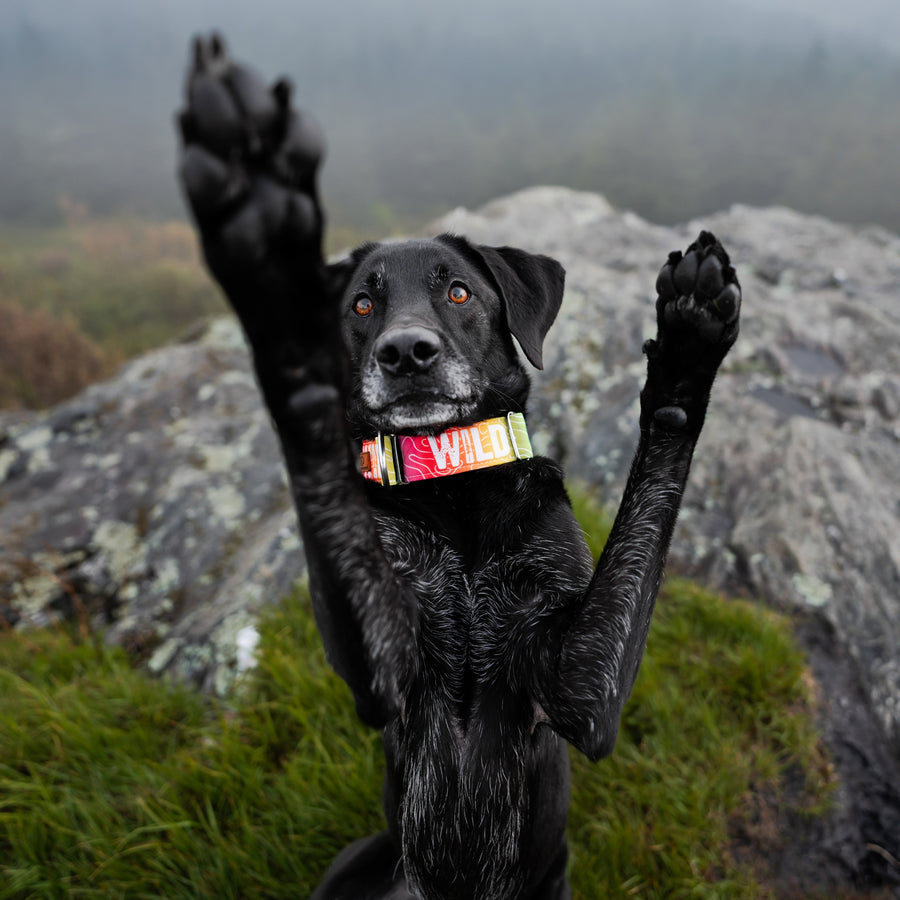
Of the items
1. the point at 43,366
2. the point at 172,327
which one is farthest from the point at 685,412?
the point at 172,327

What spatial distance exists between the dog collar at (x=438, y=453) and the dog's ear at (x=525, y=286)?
0.41 meters

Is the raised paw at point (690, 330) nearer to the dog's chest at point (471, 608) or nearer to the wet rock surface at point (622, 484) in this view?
the dog's chest at point (471, 608)

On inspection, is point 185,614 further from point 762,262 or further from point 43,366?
point 43,366

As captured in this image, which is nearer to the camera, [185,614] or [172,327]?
[185,614]

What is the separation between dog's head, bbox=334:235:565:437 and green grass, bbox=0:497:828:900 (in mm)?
1524

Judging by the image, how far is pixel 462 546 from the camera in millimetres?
1775

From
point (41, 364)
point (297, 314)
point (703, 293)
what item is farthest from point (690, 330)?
point (41, 364)

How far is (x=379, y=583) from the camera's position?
1354mm

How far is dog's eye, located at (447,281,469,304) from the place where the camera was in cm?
212

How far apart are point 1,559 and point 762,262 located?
655cm

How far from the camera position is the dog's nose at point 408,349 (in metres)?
1.73

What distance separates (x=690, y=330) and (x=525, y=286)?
898 millimetres

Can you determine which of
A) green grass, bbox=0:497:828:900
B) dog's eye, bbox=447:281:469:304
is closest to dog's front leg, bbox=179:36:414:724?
dog's eye, bbox=447:281:469:304

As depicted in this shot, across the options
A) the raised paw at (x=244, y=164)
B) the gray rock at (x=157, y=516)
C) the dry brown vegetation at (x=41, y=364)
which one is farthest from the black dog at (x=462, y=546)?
the dry brown vegetation at (x=41, y=364)
